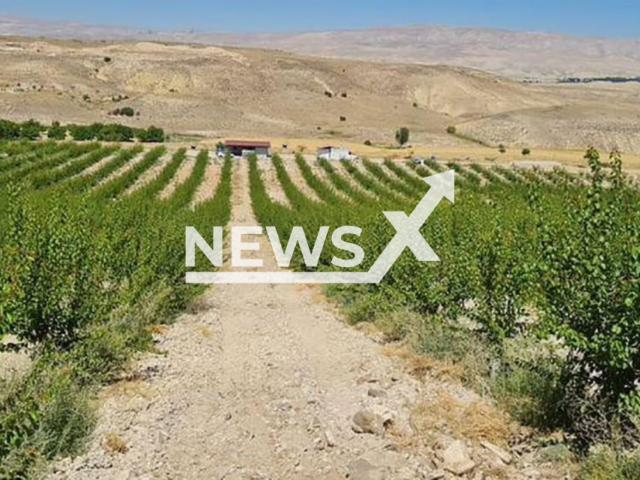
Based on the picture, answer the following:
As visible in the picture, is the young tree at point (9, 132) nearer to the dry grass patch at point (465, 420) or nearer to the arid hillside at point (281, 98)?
the arid hillside at point (281, 98)

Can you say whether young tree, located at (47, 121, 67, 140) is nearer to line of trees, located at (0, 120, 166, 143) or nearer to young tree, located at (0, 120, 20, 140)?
line of trees, located at (0, 120, 166, 143)

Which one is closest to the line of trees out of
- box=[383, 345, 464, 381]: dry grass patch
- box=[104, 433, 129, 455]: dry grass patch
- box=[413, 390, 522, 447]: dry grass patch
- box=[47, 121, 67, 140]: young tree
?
box=[47, 121, 67, 140]: young tree

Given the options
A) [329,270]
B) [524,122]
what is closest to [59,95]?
[524,122]

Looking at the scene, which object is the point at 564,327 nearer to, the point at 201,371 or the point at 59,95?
the point at 201,371

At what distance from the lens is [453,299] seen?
1077 centimetres

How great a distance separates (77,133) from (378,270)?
48.2 meters

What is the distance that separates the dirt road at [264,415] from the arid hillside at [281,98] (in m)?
67.6

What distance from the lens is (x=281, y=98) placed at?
352ft

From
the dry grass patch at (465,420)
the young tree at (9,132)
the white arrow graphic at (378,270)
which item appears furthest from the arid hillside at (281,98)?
the dry grass patch at (465,420)

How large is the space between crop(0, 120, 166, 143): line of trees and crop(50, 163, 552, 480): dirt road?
47.7 metres

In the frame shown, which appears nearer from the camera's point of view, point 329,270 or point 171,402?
point 171,402

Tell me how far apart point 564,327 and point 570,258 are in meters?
0.76

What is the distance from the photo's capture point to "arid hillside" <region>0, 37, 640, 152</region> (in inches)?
3455

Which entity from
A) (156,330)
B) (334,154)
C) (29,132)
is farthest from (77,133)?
(156,330)
